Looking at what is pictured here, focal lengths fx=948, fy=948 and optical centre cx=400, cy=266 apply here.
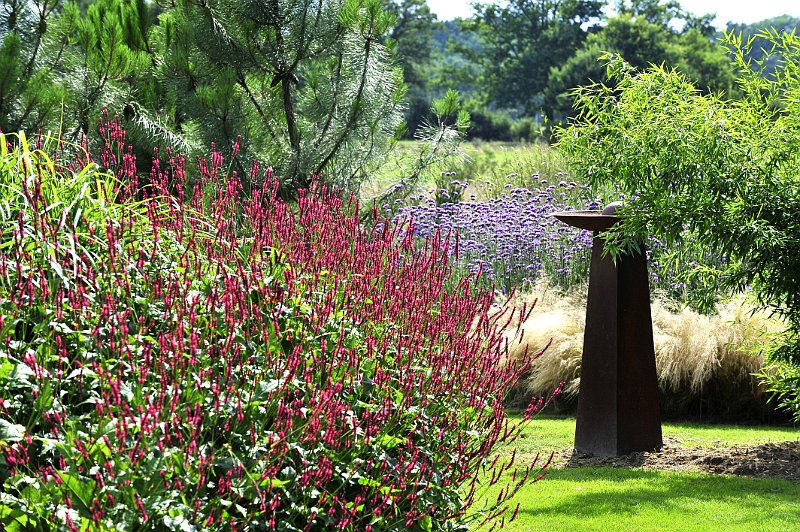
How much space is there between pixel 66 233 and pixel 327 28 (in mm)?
6148

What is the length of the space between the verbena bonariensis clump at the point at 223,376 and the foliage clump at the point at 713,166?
85.7 inches

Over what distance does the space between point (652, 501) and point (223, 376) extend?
3083mm

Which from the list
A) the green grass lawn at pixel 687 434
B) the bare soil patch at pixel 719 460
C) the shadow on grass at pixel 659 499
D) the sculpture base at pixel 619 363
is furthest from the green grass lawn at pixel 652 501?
the green grass lawn at pixel 687 434

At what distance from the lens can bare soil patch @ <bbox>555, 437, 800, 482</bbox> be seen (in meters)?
5.66

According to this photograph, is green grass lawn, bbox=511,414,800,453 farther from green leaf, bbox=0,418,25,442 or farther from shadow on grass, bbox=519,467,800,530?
green leaf, bbox=0,418,25,442

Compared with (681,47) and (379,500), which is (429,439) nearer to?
(379,500)

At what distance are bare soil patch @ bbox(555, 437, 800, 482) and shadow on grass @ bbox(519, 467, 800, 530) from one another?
180mm

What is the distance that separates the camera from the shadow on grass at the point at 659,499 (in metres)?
4.65

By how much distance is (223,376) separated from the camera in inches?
106

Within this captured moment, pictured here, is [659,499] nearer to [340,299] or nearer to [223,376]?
[340,299]

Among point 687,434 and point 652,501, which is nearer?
point 652,501

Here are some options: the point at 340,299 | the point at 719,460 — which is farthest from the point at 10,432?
the point at 719,460

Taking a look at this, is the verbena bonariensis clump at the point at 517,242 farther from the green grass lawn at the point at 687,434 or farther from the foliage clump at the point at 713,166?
the foliage clump at the point at 713,166

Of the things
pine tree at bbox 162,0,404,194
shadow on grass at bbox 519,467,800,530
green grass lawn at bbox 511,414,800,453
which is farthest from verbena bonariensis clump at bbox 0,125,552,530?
pine tree at bbox 162,0,404,194
